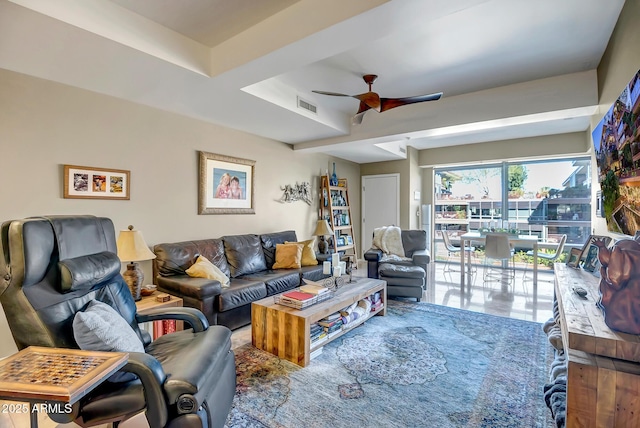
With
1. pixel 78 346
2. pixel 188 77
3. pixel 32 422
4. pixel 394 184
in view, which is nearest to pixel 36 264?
pixel 78 346

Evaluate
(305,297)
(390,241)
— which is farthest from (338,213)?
(305,297)

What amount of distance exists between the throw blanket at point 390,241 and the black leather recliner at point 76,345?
3.51 meters

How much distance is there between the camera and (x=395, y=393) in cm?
206

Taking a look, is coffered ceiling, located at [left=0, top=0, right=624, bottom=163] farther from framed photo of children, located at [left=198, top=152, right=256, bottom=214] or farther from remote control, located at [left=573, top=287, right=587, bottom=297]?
remote control, located at [left=573, top=287, right=587, bottom=297]

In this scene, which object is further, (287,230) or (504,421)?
(287,230)

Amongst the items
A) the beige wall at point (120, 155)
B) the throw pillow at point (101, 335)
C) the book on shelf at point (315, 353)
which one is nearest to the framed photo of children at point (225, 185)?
the beige wall at point (120, 155)

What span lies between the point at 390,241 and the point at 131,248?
11.9 ft

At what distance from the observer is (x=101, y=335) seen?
1400 millimetres

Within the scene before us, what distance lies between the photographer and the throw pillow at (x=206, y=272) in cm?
319

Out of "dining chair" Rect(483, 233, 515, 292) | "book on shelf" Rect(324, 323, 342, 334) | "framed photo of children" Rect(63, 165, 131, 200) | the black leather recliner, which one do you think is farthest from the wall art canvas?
"framed photo of children" Rect(63, 165, 131, 200)

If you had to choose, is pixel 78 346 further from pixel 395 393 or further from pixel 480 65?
pixel 480 65

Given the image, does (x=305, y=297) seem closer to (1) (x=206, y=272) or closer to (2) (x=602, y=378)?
(1) (x=206, y=272)

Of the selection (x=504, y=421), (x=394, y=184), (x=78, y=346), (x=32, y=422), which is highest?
(x=394, y=184)

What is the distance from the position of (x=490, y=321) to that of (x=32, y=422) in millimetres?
3706
